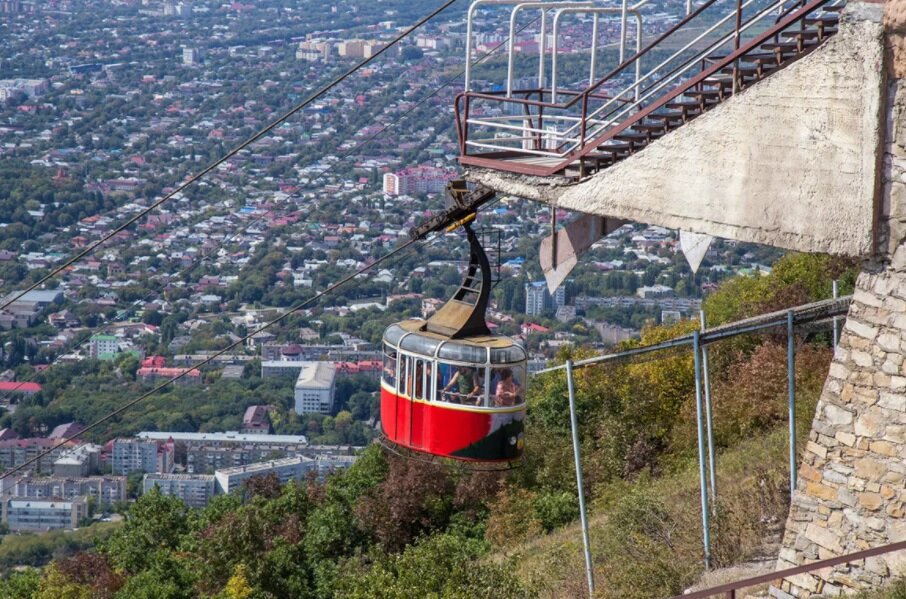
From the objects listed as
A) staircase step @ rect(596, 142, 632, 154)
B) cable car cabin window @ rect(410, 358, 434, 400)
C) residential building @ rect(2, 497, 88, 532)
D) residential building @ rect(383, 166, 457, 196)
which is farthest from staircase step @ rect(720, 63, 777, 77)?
residential building @ rect(383, 166, 457, 196)

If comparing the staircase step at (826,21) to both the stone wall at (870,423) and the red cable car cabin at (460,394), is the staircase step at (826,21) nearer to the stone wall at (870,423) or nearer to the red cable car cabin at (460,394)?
the stone wall at (870,423)

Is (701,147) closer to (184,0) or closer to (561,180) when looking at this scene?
(561,180)

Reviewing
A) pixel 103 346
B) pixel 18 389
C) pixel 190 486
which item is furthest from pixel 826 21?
pixel 103 346

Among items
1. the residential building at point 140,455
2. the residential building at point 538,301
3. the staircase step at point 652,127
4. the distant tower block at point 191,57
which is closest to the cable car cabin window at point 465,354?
the staircase step at point 652,127

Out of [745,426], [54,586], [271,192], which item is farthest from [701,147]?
[271,192]

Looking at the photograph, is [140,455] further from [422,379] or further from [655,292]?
[422,379]

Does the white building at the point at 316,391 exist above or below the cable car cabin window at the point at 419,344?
below

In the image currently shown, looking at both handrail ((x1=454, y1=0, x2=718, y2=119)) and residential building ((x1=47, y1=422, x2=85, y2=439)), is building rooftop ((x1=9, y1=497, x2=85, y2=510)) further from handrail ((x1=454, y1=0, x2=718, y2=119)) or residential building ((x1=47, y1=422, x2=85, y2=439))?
handrail ((x1=454, y1=0, x2=718, y2=119))
